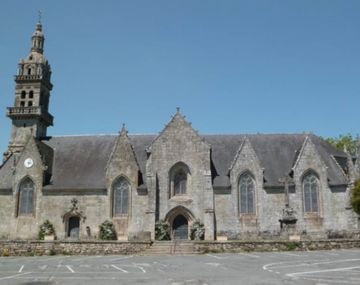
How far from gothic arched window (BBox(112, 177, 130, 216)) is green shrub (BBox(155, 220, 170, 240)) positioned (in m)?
3.23

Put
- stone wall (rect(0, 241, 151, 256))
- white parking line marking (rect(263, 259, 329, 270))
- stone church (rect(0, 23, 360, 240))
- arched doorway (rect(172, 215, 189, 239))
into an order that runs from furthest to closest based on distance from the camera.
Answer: arched doorway (rect(172, 215, 189, 239)), stone church (rect(0, 23, 360, 240)), stone wall (rect(0, 241, 151, 256)), white parking line marking (rect(263, 259, 329, 270))

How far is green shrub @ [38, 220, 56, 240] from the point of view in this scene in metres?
33.0

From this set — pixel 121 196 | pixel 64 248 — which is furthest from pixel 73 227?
pixel 64 248

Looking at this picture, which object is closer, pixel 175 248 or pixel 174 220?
pixel 175 248

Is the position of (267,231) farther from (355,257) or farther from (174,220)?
(355,257)

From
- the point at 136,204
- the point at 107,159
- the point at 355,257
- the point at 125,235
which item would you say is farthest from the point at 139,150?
the point at 355,257

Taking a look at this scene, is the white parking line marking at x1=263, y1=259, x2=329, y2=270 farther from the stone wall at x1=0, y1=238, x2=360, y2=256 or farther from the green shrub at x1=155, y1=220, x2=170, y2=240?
the green shrub at x1=155, y1=220, x2=170, y2=240

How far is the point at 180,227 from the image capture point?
3366cm

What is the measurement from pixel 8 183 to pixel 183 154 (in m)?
14.8

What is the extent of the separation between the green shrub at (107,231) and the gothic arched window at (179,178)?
555cm

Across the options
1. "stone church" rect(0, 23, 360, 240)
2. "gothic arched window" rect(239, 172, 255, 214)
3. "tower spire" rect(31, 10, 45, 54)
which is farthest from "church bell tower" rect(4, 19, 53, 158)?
"gothic arched window" rect(239, 172, 255, 214)

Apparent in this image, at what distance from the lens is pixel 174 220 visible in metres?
33.7

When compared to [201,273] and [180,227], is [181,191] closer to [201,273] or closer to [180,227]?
[180,227]

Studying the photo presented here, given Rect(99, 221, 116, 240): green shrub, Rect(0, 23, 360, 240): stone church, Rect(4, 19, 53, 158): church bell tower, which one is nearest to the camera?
Rect(99, 221, 116, 240): green shrub
